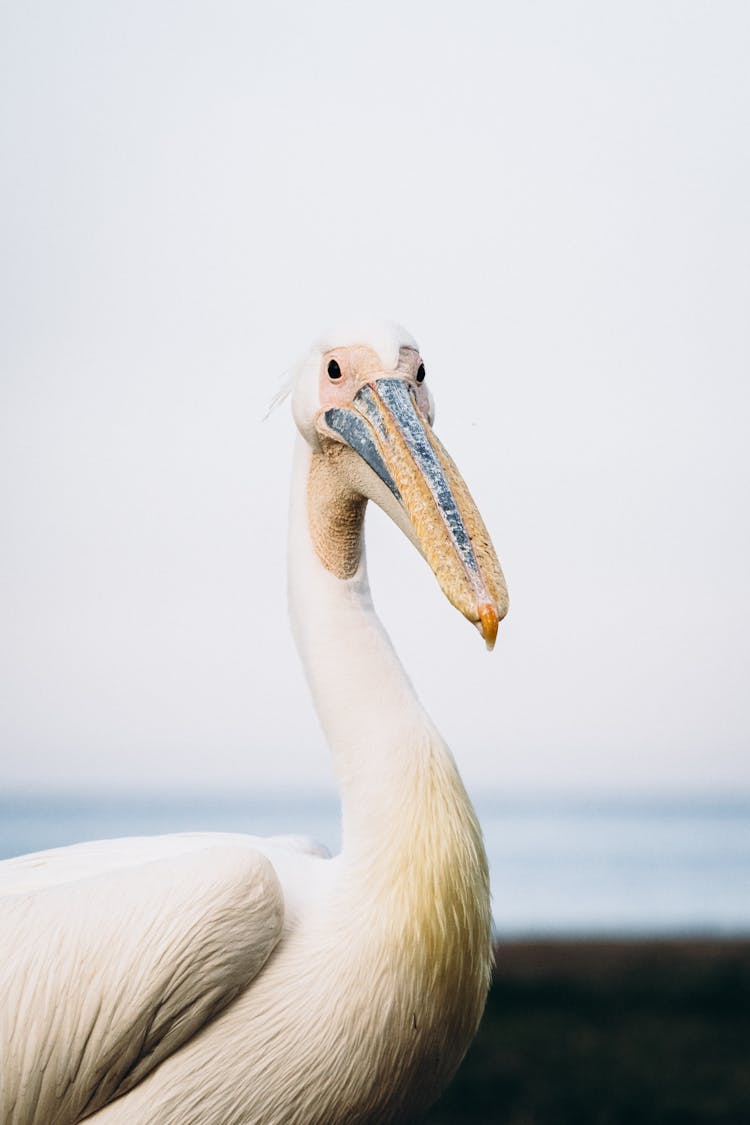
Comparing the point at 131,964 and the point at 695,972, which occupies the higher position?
the point at 131,964

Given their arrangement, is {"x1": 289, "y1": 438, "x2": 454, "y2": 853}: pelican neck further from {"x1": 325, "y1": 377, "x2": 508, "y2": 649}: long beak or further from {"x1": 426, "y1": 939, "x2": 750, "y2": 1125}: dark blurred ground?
{"x1": 426, "y1": 939, "x2": 750, "y2": 1125}: dark blurred ground

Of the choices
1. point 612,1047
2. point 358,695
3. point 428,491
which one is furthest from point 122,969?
point 612,1047

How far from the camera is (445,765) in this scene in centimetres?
352

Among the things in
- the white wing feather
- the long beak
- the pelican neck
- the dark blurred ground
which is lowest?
the dark blurred ground

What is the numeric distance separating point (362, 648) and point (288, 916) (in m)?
0.65

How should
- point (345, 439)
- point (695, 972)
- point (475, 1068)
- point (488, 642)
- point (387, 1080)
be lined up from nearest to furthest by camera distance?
point (488, 642) → point (387, 1080) → point (345, 439) → point (475, 1068) → point (695, 972)

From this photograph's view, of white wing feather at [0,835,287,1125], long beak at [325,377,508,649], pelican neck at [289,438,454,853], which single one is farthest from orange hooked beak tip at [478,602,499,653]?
white wing feather at [0,835,287,1125]

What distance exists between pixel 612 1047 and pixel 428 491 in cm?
572

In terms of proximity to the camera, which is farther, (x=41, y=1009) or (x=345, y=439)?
(x=345, y=439)

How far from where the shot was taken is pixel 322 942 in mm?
3389

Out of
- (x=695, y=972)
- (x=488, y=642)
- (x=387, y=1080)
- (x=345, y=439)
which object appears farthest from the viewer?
(x=695, y=972)

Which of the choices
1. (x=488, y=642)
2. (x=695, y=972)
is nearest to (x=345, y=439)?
(x=488, y=642)

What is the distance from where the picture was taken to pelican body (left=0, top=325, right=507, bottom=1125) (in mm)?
3303

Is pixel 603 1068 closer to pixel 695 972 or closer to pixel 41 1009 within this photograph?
pixel 695 972
